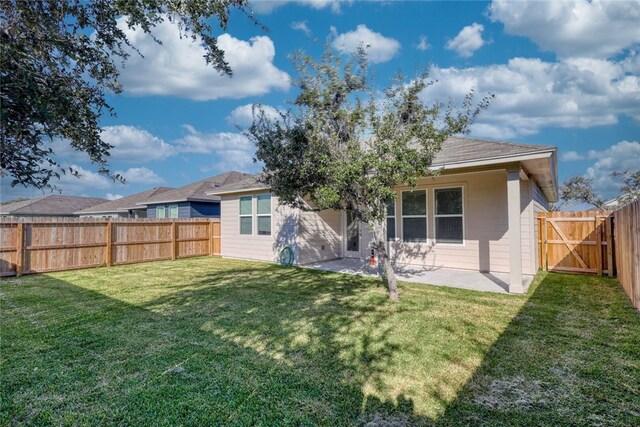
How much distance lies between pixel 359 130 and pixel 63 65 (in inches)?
178

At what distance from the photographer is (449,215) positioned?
30.0 ft

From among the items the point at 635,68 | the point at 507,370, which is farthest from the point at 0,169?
the point at 635,68

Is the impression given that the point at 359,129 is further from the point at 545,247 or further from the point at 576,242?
the point at 576,242

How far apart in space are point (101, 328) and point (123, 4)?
444 centimetres

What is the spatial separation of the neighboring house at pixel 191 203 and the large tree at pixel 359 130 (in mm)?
12208

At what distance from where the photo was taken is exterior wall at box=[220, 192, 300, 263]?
35.9 ft

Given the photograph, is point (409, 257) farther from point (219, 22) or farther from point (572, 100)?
point (572, 100)

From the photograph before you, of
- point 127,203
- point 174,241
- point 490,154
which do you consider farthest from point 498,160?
point 127,203

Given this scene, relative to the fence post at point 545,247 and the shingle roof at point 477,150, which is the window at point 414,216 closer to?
the shingle roof at point 477,150

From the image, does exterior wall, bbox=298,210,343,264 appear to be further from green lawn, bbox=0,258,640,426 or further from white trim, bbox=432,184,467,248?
green lawn, bbox=0,258,640,426

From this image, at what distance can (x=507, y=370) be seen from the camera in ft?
10.8

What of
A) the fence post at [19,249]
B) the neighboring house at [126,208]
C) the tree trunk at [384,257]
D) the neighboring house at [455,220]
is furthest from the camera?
the neighboring house at [126,208]

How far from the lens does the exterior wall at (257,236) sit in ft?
35.9

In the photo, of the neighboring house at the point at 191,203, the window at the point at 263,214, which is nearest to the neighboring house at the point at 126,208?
the neighboring house at the point at 191,203
